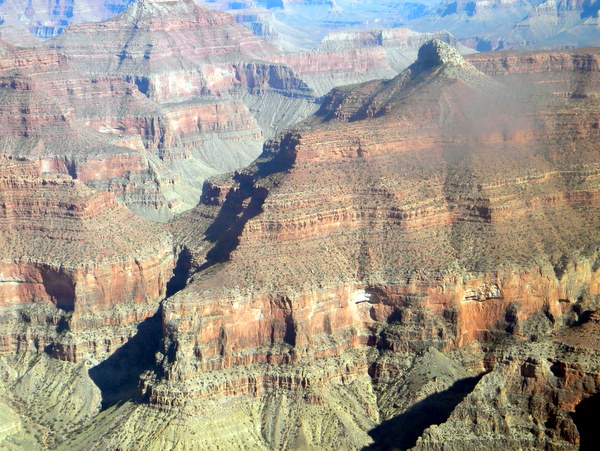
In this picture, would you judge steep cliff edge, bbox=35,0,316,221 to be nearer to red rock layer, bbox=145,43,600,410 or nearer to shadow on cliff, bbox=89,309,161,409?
red rock layer, bbox=145,43,600,410

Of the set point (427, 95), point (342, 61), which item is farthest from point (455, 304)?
point (342, 61)

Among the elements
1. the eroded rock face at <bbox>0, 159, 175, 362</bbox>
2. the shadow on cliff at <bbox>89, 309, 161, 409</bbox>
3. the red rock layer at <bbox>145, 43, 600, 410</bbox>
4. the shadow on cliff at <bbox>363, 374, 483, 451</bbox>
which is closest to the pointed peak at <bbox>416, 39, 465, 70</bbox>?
the red rock layer at <bbox>145, 43, 600, 410</bbox>

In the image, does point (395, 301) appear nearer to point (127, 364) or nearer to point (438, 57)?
point (127, 364)

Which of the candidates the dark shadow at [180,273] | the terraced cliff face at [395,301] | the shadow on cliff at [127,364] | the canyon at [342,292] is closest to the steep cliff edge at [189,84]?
the dark shadow at [180,273]

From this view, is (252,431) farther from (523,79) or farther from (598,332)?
(523,79)

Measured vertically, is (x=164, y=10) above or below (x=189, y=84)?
above

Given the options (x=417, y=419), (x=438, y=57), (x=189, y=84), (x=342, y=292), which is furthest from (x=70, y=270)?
(x=189, y=84)
